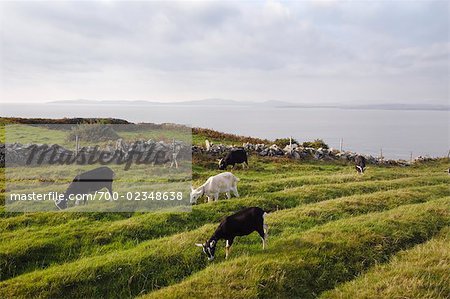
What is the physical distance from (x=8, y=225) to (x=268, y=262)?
964 centimetres

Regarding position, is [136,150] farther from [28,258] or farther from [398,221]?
[398,221]

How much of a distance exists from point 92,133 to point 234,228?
31249 millimetres

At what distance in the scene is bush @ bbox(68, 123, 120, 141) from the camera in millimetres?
37062

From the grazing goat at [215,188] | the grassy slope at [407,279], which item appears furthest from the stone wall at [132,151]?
the grassy slope at [407,279]

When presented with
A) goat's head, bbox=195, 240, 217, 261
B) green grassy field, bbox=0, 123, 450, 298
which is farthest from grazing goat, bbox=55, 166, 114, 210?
goat's head, bbox=195, 240, 217, 261

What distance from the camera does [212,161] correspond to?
29516mm

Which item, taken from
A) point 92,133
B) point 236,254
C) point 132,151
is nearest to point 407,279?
point 236,254

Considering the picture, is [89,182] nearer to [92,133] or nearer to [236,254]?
[236,254]

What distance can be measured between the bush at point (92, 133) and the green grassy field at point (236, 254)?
23.4 meters

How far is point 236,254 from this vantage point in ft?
33.6

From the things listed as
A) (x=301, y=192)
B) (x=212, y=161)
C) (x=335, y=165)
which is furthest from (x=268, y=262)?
(x=335, y=165)

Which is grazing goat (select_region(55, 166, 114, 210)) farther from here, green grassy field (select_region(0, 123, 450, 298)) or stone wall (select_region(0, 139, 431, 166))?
stone wall (select_region(0, 139, 431, 166))

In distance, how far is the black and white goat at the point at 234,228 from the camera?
9.92 metres

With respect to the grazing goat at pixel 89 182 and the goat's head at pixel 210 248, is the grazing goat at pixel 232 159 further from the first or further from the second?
the goat's head at pixel 210 248
